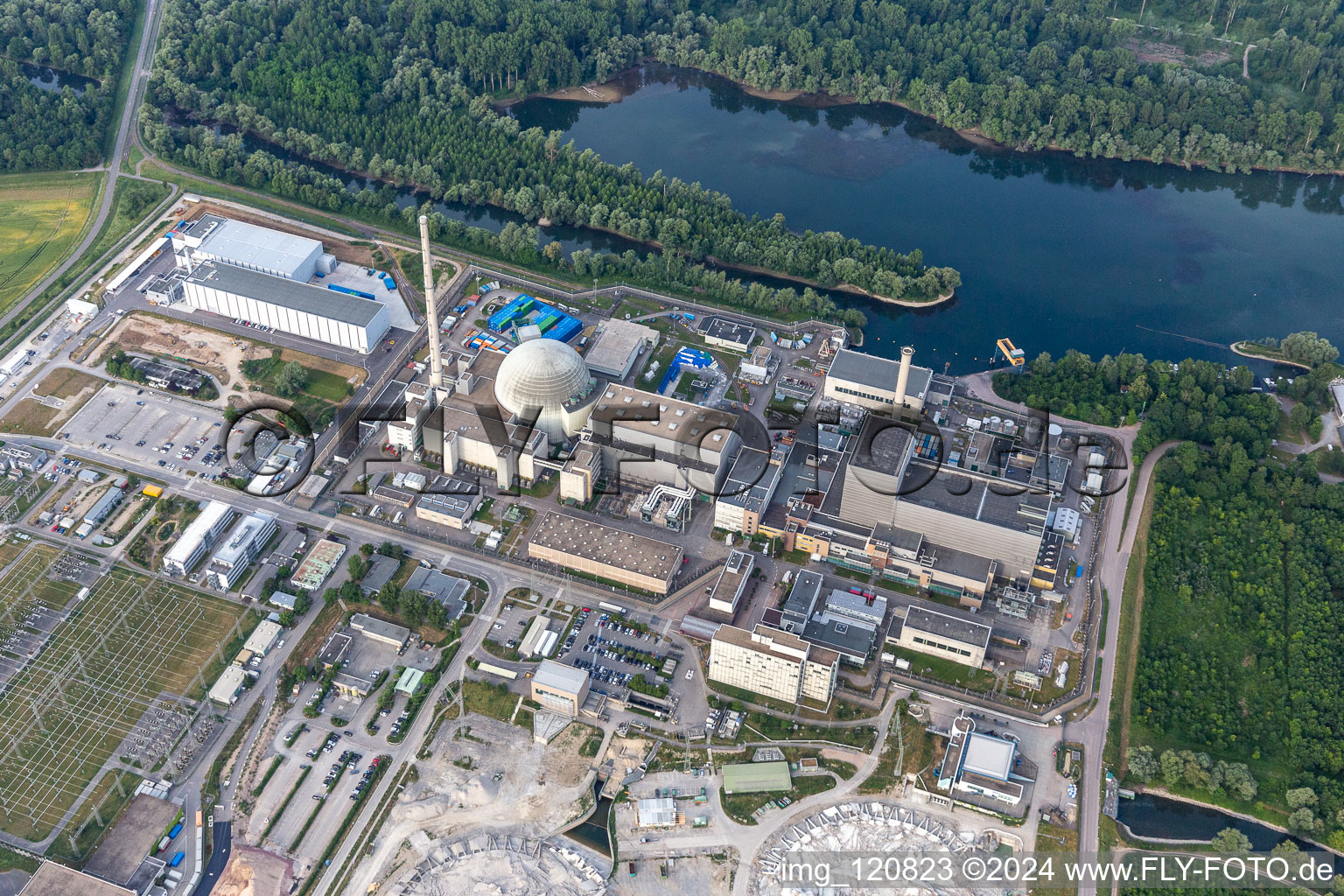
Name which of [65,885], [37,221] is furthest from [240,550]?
[37,221]

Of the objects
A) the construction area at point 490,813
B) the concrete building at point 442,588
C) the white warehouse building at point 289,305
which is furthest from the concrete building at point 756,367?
the construction area at point 490,813

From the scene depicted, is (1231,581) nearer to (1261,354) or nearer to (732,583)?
(1261,354)

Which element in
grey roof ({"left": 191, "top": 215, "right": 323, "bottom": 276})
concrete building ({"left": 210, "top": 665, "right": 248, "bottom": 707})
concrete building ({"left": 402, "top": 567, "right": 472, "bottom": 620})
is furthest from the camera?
grey roof ({"left": 191, "top": 215, "right": 323, "bottom": 276})

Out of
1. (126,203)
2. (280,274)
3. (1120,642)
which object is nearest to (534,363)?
(280,274)

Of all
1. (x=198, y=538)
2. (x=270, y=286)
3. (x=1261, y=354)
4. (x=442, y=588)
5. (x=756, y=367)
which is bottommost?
(x=442, y=588)

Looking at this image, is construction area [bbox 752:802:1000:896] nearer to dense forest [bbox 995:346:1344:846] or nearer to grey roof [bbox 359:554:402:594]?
dense forest [bbox 995:346:1344:846]

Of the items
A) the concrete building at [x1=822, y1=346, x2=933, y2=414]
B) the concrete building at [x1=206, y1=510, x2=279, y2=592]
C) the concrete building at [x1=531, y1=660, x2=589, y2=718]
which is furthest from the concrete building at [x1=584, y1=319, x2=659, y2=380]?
the concrete building at [x1=531, y1=660, x2=589, y2=718]

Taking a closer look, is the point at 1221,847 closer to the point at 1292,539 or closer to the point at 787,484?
the point at 1292,539
